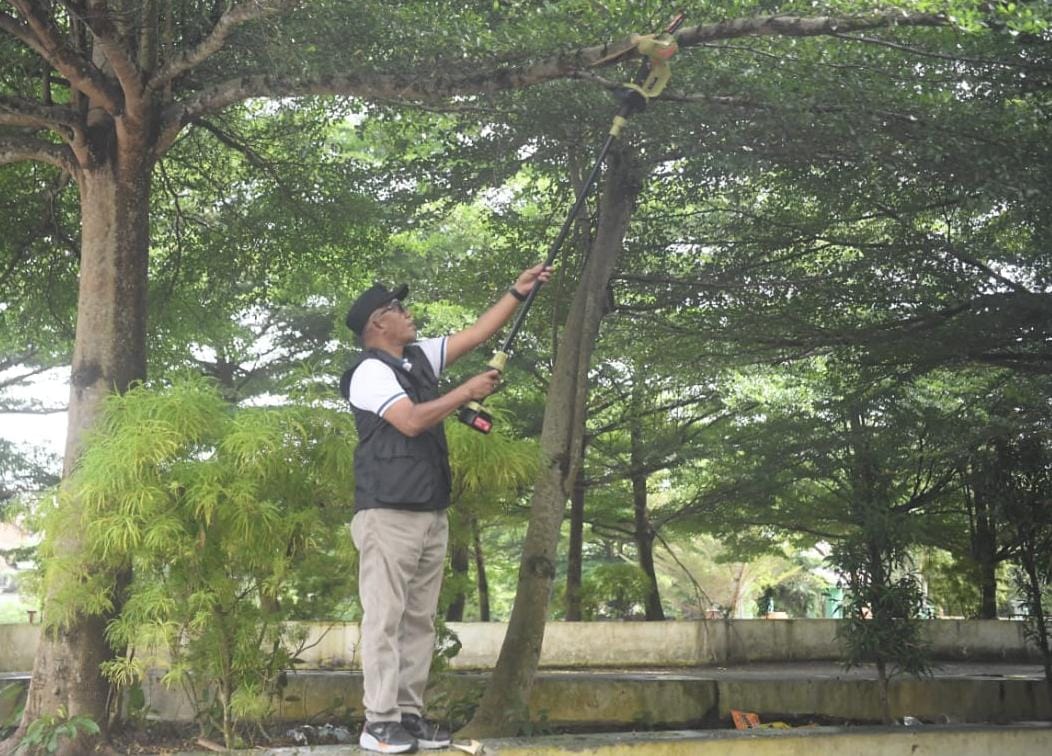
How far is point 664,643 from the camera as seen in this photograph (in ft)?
55.2

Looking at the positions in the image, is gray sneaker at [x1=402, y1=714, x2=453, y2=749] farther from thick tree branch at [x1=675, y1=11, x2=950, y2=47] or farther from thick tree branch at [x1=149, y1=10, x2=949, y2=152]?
thick tree branch at [x1=675, y1=11, x2=950, y2=47]

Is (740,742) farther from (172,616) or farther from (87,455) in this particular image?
(87,455)

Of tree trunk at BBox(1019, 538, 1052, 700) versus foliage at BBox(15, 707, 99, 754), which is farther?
tree trunk at BBox(1019, 538, 1052, 700)

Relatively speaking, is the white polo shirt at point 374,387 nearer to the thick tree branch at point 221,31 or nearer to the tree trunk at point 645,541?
the thick tree branch at point 221,31

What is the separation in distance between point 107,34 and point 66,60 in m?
0.50

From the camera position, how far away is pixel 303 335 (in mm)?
19250

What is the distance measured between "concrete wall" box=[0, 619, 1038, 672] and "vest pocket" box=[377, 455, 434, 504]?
332 inches

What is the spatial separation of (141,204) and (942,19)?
18.3ft

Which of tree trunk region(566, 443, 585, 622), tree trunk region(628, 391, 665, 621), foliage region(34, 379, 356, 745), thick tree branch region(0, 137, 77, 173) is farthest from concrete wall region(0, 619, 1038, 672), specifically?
thick tree branch region(0, 137, 77, 173)

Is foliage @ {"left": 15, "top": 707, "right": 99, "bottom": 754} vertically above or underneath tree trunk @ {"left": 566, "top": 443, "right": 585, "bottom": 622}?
underneath

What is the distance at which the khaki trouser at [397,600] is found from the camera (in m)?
5.30

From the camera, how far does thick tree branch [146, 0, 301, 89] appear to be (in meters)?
6.24

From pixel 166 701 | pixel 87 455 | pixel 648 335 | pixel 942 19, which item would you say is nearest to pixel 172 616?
pixel 87 455

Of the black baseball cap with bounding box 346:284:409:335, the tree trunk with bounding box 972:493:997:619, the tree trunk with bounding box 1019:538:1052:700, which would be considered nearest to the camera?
the black baseball cap with bounding box 346:284:409:335
